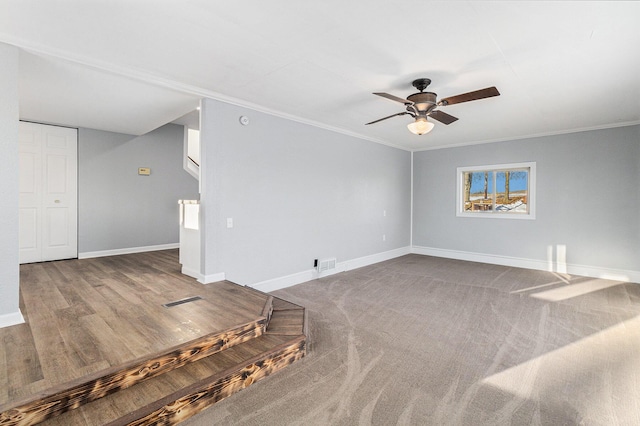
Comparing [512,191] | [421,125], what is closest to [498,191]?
[512,191]

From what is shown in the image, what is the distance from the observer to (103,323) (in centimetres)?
259

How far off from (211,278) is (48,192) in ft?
11.7

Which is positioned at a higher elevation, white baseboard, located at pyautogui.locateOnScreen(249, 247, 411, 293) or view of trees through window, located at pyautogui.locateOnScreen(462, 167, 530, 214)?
view of trees through window, located at pyautogui.locateOnScreen(462, 167, 530, 214)

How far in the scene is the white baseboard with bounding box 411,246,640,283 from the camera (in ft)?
16.7

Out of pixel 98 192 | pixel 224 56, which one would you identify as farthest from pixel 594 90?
pixel 98 192

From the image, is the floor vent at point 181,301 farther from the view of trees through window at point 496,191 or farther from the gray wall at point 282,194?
the view of trees through window at point 496,191

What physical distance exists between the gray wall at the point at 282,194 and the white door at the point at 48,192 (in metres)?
3.25

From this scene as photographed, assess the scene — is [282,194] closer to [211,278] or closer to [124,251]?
[211,278]

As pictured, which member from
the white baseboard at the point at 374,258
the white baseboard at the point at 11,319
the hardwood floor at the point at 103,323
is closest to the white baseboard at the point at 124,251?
the hardwood floor at the point at 103,323

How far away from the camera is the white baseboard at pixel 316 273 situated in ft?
14.6

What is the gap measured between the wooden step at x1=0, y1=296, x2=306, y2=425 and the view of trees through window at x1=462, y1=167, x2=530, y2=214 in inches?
215

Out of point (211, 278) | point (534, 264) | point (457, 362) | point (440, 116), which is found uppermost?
point (440, 116)

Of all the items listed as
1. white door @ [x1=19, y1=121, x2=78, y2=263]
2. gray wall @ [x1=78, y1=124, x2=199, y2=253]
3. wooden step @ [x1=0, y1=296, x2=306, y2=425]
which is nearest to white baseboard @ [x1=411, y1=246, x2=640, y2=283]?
wooden step @ [x1=0, y1=296, x2=306, y2=425]

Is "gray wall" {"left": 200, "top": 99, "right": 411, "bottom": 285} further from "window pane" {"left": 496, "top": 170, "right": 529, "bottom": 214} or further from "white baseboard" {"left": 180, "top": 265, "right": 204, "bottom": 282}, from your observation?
"window pane" {"left": 496, "top": 170, "right": 529, "bottom": 214}
